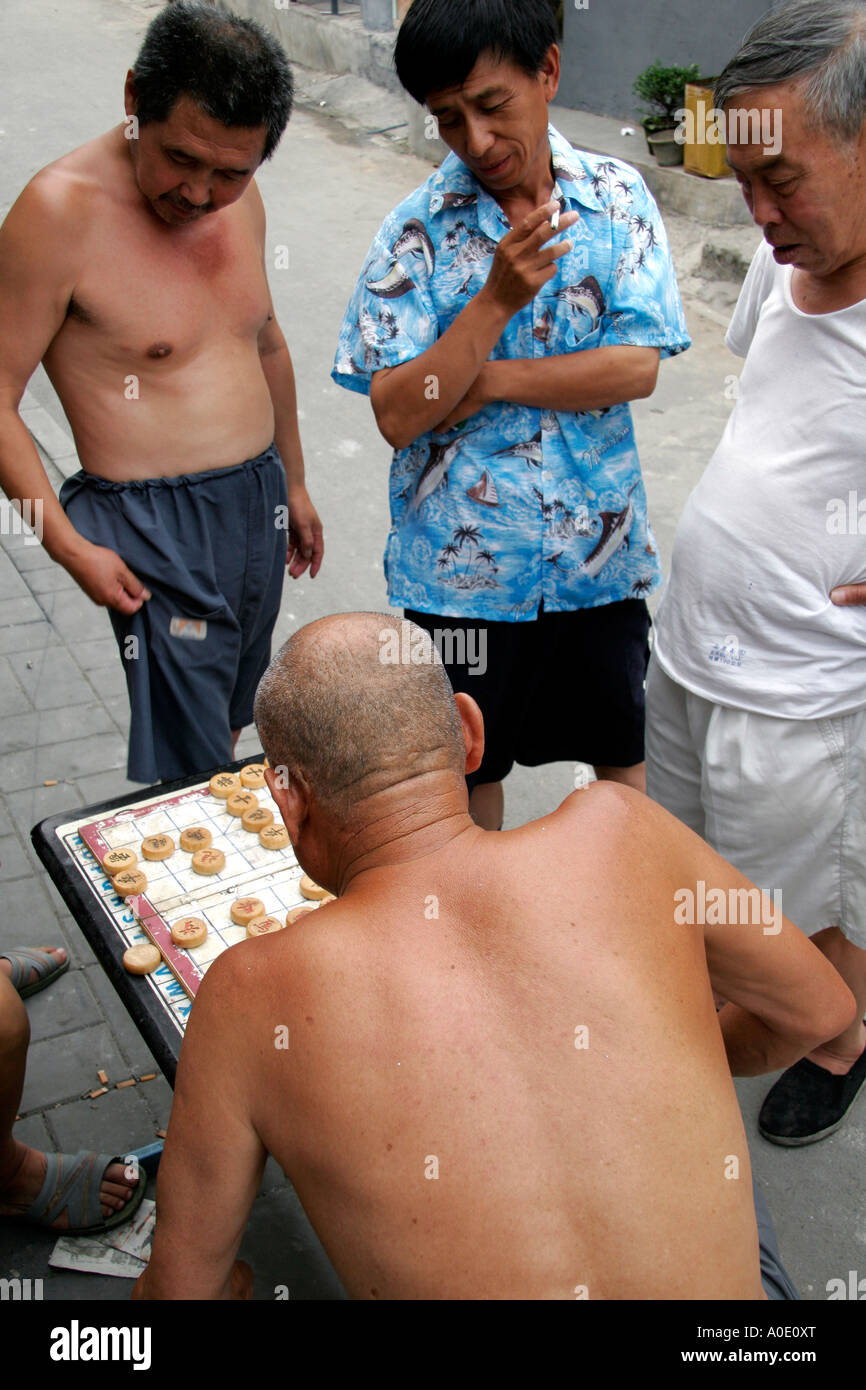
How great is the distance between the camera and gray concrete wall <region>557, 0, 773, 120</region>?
284 inches

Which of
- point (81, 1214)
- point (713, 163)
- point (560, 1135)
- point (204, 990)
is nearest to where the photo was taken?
point (560, 1135)

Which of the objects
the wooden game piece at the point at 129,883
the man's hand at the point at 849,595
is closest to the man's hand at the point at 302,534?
the wooden game piece at the point at 129,883

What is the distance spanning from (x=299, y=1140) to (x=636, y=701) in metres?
1.74

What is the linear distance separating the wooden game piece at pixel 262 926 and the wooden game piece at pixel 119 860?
27 cm

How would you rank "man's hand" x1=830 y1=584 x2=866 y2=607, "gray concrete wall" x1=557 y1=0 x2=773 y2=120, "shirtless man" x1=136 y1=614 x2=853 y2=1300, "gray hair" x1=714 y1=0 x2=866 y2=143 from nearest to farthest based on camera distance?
"shirtless man" x1=136 y1=614 x2=853 y2=1300 → "gray hair" x1=714 y1=0 x2=866 y2=143 → "man's hand" x1=830 y1=584 x2=866 y2=607 → "gray concrete wall" x1=557 y1=0 x2=773 y2=120

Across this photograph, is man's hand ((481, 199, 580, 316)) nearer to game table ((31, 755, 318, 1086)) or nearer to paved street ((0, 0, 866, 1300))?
game table ((31, 755, 318, 1086))

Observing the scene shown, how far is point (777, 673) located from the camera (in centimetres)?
229

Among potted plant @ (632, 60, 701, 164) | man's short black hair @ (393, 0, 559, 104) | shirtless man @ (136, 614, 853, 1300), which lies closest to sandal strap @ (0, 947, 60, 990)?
shirtless man @ (136, 614, 853, 1300)

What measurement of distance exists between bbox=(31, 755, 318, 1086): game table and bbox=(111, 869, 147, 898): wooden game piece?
A: 15 mm

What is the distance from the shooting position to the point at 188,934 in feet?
6.87

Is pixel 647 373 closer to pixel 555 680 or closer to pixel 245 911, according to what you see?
pixel 555 680

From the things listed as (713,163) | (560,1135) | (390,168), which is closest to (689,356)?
(713,163)
